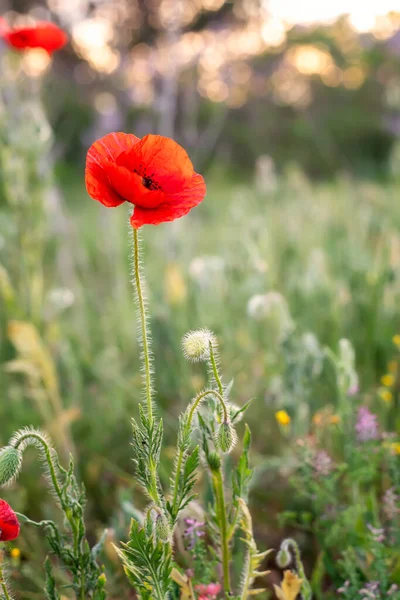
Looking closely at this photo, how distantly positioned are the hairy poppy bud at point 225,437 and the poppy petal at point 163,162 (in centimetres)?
37

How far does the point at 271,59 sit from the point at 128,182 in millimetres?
10872

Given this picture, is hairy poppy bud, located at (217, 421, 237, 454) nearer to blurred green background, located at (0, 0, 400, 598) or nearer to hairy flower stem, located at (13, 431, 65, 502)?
hairy flower stem, located at (13, 431, 65, 502)

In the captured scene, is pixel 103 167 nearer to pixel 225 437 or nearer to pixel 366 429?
pixel 225 437

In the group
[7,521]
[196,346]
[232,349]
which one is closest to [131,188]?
[196,346]

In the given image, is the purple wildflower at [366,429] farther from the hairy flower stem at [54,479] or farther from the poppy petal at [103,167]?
the poppy petal at [103,167]

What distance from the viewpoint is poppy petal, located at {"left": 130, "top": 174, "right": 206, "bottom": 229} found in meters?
0.90

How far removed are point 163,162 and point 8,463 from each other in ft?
1.71

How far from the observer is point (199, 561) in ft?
3.71

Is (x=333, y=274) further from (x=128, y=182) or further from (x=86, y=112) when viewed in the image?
(x=86, y=112)

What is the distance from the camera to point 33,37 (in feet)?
6.80

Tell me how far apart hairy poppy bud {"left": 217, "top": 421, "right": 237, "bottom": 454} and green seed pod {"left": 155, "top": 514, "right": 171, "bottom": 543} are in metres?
0.14

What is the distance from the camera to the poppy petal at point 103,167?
0.91 meters

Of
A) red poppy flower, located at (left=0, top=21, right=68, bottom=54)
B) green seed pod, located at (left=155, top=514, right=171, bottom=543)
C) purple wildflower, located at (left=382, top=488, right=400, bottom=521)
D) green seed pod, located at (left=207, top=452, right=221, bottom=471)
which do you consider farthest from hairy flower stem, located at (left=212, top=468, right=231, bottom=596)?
red poppy flower, located at (left=0, top=21, right=68, bottom=54)

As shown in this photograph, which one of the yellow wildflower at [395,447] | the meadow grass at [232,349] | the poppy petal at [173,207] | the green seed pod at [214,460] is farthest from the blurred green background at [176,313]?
the poppy petal at [173,207]
